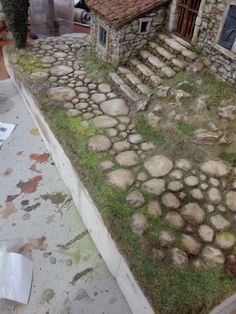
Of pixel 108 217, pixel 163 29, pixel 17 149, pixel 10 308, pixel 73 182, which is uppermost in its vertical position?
pixel 163 29

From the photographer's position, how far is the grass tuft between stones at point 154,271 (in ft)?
11.0

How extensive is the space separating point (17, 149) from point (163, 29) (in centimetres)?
401

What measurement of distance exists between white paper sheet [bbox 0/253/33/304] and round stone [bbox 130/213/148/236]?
5.74ft

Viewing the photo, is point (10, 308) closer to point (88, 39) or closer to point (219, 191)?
point (219, 191)

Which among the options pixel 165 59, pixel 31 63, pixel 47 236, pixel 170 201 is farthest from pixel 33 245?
pixel 165 59

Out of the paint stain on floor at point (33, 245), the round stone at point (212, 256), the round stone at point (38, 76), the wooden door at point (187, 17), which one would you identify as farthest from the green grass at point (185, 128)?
the round stone at point (38, 76)

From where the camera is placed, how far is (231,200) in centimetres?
417

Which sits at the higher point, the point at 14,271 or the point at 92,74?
the point at 92,74

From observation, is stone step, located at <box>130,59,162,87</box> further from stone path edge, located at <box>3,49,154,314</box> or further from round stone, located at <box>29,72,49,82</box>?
stone path edge, located at <box>3,49,154,314</box>

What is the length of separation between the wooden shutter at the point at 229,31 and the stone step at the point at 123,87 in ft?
5.88

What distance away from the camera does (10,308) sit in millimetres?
4090

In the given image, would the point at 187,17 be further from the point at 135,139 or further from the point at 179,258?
the point at 179,258

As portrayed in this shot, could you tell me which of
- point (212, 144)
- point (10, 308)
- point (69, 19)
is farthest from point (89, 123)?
point (69, 19)

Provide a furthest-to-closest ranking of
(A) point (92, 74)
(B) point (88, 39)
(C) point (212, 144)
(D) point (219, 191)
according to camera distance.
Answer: (B) point (88, 39), (A) point (92, 74), (C) point (212, 144), (D) point (219, 191)
